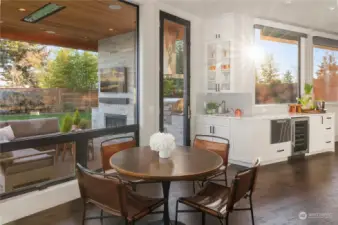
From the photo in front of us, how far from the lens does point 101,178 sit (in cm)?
207

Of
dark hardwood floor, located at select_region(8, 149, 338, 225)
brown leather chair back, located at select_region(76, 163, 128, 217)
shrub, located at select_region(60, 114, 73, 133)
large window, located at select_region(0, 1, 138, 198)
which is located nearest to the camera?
brown leather chair back, located at select_region(76, 163, 128, 217)

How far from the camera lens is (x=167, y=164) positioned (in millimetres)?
2461

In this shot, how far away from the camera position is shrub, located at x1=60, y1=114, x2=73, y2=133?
12.3 feet

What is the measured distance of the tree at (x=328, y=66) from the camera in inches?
287

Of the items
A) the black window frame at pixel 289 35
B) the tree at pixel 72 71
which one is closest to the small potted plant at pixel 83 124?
the tree at pixel 72 71

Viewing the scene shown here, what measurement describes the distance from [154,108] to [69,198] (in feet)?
6.24

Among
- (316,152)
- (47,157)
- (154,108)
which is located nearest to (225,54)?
(154,108)

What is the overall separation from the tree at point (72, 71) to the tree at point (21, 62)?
131mm

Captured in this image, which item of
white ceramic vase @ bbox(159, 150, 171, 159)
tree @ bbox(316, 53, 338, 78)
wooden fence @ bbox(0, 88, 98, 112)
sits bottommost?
white ceramic vase @ bbox(159, 150, 171, 159)

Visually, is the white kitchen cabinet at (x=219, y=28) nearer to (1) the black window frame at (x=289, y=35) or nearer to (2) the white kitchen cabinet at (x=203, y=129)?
(1) the black window frame at (x=289, y=35)

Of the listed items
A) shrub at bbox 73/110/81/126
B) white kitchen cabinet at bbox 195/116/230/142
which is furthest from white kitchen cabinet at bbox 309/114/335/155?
shrub at bbox 73/110/81/126

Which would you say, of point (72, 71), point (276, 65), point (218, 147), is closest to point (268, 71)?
point (276, 65)

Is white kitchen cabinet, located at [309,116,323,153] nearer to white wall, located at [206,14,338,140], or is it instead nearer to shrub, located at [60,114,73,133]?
white wall, located at [206,14,338,140]

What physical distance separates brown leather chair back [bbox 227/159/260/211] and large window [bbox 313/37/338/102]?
5.80 meters
